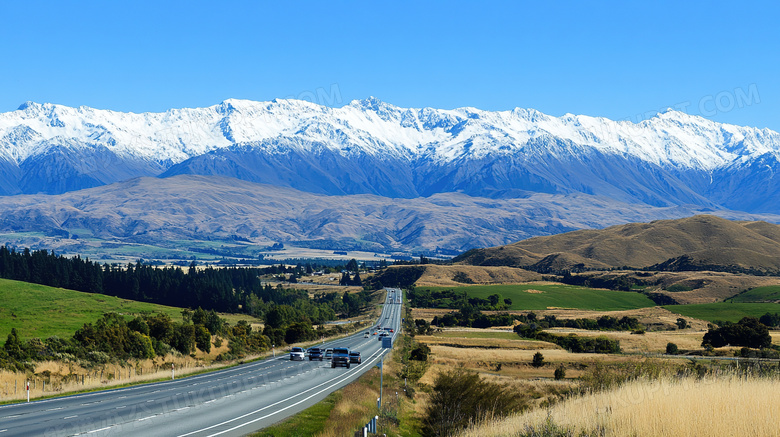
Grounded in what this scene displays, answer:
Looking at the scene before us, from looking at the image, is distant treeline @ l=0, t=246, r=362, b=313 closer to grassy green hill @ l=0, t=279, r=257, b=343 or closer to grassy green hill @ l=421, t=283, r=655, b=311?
grassy green hill @ l=0, t=279, r=257, b=343

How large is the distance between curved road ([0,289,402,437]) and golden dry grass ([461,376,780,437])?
16093 mm

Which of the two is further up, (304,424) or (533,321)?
(304,424)

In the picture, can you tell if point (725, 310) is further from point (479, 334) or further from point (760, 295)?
point (479, 334)

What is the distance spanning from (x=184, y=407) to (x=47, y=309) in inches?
2969

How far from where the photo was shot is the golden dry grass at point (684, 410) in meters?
12.1

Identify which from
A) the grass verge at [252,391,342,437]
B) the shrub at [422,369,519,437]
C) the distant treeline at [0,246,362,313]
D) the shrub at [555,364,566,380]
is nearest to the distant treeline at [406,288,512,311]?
the distant treeline at [0,246,362,313]

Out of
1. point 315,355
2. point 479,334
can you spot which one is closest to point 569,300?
point 479,334

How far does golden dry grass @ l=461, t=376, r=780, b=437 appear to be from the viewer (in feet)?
39.9

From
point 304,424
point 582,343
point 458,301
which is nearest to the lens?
point 304,424

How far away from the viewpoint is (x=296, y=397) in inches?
1588

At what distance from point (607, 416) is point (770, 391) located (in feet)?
9.21

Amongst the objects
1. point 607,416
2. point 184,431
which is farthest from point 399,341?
point 607,416

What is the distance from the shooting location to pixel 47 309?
100062 millimetres

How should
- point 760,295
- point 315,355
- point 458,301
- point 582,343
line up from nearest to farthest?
point 315,355 → point 582,343 → point 760,295 → point 458,301
